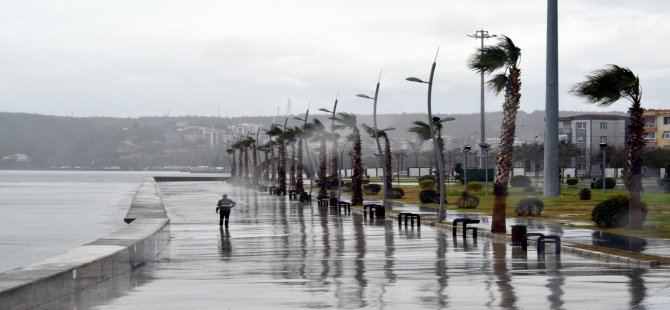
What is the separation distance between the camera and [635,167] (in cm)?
4009

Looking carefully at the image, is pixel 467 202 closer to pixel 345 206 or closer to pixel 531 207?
pixel 345 206

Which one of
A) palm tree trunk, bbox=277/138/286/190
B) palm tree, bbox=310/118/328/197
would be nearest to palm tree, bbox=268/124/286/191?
palm tree trunk, bbox=277/138/286/190

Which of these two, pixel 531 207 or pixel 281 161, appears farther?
pixel 281 161

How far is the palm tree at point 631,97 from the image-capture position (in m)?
39.8

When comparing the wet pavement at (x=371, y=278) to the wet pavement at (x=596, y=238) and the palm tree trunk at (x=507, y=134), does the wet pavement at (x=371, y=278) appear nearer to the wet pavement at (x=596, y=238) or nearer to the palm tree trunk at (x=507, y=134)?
the wet pavement at (x=596, y=238)

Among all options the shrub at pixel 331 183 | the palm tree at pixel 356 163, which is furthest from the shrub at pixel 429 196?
the shrub at pixel 331 183

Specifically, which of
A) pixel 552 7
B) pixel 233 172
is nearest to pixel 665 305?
pixel 552 7

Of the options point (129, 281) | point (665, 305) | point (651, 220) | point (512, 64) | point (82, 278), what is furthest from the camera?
point (651, 220)

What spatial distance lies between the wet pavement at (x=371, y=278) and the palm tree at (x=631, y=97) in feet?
21.6

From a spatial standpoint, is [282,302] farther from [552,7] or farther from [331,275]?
[552,7]

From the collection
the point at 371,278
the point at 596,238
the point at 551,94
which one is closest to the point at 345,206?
the point at 551,94

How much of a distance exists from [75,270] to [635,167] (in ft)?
83.6

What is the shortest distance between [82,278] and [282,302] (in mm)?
4178

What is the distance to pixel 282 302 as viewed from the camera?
18.3m
